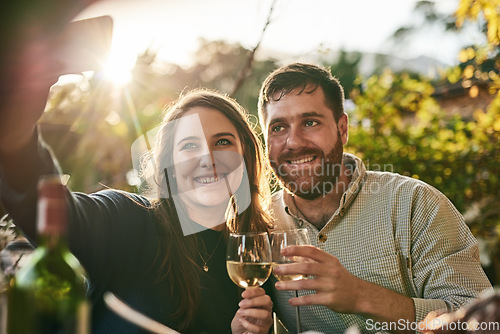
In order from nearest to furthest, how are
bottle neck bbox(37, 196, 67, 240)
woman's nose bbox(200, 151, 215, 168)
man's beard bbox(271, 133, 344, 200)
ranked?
1. bottle neck bbox(37, 196, 67, 240)
2. woman's nose bbox(200, 151, 215, 168)
3. man's beard bbox(271, 133, 344, 200)

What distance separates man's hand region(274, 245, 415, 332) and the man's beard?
2.81 feet

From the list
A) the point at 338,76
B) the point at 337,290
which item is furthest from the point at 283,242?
the point at 338,76

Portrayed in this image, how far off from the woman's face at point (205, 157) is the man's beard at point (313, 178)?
43 centimetres

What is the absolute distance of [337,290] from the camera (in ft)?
4.89

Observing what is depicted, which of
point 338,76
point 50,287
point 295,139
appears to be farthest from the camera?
point 338,76

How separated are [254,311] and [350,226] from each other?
96 cm

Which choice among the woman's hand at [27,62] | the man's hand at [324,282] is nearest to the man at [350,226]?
the man's hand at [324,282]

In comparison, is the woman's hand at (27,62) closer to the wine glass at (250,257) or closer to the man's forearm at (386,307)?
the wine glass at (250,257)

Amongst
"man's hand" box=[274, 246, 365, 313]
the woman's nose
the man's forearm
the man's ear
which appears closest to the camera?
"man's hand" box=[274, 246, 365, 313]

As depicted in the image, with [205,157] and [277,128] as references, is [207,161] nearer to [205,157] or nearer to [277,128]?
[205,157]

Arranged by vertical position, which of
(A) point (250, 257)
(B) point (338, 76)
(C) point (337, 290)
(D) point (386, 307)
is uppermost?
(B) point (338, 76)

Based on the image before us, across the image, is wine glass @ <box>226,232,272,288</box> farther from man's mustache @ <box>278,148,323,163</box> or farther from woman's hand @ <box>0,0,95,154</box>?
man's mustache @ <box>278,148,323,163</box>

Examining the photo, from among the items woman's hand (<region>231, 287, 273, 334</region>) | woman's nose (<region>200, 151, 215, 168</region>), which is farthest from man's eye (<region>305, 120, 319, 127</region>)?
woman's hand (<region>231, 287, 273, 334</region>)

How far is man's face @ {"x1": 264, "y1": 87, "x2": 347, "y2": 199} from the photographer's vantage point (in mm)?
2451
